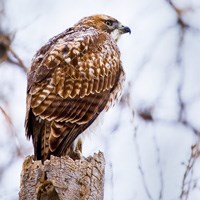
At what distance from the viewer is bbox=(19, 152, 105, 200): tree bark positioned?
4.00 metres

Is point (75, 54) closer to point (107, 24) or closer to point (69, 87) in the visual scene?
point (69, 87)

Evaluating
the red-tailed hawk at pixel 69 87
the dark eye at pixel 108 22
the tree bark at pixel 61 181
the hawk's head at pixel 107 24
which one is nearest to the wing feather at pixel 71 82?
the red-tailed hawk at pixel 69 87

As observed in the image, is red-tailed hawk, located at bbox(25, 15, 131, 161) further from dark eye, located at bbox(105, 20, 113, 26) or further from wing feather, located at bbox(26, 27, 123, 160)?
dark eye, located at bbox(105, 20, 113, 26)

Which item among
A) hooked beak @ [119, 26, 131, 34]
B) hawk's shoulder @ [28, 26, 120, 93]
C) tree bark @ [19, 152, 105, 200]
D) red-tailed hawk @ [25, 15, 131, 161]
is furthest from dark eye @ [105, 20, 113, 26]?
tree bark @ [19, 152, 105, 200]

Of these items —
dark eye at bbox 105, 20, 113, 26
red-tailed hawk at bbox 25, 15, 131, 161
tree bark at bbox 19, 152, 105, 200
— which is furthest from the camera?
dark eye at bbox 105, 20, 113, 26

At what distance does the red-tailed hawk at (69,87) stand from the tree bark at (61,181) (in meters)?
0.95

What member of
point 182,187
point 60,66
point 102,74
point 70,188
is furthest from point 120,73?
point 70,188

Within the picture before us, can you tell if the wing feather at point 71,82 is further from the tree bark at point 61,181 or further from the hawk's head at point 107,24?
the tree bark at point 61,181

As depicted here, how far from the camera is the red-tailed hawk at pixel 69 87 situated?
5512 mm

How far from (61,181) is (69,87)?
71.6 inches

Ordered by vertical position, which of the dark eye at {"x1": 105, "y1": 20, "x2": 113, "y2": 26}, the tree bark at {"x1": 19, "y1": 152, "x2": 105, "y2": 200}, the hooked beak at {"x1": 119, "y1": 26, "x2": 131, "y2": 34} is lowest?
the tree bark at {"x1": 19, "y1": 152, "x2": 105, "y2": 200}

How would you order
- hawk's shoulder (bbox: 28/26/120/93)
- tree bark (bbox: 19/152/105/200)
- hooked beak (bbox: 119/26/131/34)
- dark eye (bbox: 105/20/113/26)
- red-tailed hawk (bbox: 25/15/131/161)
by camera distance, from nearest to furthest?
tree bark (bbox: 19/152/105/200) → red-tailed hawk (bbox: 25/15/131/161) → hawk's shoulder (bbox: 28/26/120/93) → hooked beak (bbox: 119/26/131/34) → dark eye (bbox: 105/20/113/26)

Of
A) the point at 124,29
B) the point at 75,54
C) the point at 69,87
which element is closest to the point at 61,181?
the point at 69,87

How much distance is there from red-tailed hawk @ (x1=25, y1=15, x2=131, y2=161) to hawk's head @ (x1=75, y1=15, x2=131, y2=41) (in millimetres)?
539
